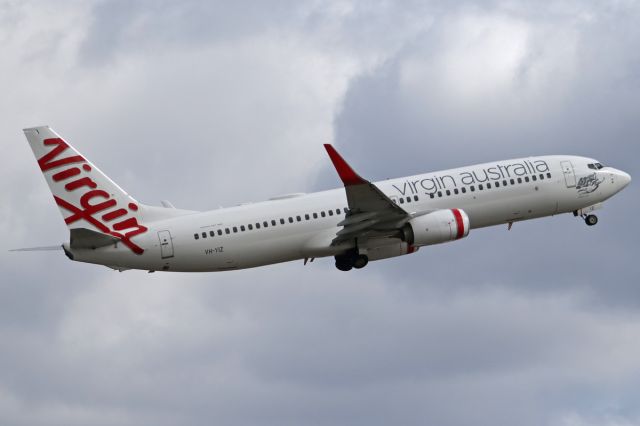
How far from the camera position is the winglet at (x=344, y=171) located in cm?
7594

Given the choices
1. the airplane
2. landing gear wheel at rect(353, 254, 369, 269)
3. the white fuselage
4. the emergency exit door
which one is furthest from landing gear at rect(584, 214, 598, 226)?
the emergency exit door

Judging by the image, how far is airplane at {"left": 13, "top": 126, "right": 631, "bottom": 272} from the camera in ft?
260

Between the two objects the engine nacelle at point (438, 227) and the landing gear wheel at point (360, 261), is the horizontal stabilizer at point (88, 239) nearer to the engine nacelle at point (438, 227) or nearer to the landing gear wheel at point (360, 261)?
the landing gear wheel at point (360, 261)

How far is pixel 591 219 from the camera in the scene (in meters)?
90.9

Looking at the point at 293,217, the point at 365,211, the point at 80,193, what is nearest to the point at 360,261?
the point at 365,211

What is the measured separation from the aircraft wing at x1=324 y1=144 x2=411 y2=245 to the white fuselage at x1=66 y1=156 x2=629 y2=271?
4.44 feet

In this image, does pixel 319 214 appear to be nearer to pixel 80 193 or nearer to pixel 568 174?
pixel 80 193

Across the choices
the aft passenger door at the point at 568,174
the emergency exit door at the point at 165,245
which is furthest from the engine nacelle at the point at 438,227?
the emergency exit door at the point at 165,245

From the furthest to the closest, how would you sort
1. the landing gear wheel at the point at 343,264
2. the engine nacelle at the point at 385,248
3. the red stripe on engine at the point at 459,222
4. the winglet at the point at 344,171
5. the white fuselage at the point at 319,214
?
the landing gear wheel at the point at 343,264, the engine nacelle at the point at 385,248, the red stripe on engine at the point at 459,222, the white fuselage at the point at 319,214, the winglet at the point at 344,171

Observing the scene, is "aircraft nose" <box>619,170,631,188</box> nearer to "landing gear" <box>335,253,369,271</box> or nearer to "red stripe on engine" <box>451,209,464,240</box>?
"red stripe on engine" <box>451,209,464,240</box>

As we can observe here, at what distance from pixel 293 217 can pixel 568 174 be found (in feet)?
63.7

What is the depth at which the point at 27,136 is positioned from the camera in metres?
79.4

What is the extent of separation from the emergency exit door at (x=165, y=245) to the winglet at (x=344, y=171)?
11185 millimetres

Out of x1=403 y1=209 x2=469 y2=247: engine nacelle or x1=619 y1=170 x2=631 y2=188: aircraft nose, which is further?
x1=619 y1=170 x2=631 y2=188: aircraft nose
